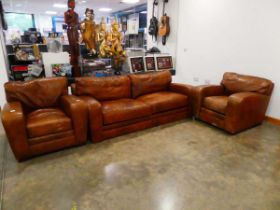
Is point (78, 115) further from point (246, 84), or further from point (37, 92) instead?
point (246, 84)

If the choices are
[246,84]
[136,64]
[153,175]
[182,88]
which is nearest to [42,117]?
[153,175]

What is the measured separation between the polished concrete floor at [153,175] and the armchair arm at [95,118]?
0.48 feet

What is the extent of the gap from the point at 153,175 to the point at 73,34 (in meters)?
2.32

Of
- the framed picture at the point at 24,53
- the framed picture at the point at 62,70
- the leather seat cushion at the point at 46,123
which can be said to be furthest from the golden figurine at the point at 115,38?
the framed picture at the point at 24,53

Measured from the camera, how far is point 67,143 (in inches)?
A: 94.2

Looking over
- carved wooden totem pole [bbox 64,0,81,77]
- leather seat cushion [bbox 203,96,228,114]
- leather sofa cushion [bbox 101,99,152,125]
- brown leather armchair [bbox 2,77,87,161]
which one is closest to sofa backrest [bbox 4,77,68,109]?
brown leather armchair [bbox 2,77,87,161]

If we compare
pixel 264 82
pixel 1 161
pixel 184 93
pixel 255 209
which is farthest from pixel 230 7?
pixel 1 161

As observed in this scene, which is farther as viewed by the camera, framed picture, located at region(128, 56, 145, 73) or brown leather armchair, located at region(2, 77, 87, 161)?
framed picture, located at region(128, 56, 145, 73)

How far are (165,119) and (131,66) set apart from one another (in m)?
1.23

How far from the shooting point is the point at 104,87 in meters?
2.97

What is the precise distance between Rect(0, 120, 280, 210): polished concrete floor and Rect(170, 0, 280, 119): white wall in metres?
1.30

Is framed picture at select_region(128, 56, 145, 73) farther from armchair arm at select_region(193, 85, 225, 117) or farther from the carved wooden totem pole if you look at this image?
armchair arm at select_region(193, 85, 225, 117)

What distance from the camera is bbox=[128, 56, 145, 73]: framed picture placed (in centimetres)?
369

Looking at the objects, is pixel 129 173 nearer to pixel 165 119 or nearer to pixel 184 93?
pixel 165 119
